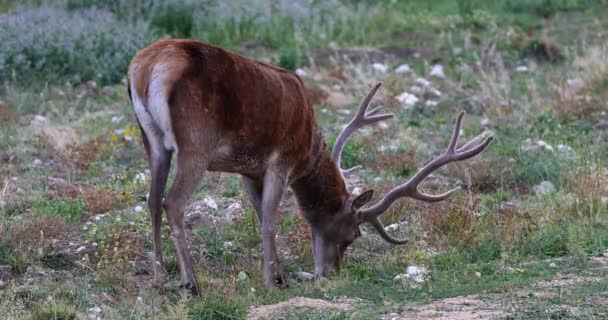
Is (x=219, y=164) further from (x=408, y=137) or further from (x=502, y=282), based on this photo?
(x=408, y=137)

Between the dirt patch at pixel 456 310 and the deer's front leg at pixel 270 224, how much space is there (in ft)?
4.93

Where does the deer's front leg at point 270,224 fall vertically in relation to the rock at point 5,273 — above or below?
above

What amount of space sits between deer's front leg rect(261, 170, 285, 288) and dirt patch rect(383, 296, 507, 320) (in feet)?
4.93

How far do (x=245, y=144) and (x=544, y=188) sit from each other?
3573 millimetres

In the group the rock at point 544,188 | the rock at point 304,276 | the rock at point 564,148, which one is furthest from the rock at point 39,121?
the rock at point 564,148

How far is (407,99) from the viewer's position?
1384 centimetres

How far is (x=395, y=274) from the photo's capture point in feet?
26.2

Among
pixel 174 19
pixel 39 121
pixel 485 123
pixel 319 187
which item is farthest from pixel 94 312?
pixel 174 19

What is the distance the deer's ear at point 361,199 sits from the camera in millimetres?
8398

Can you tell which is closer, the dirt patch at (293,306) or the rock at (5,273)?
the dirt patch at (293,306)

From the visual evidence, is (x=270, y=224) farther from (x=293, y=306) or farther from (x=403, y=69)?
(x=403, y=69)

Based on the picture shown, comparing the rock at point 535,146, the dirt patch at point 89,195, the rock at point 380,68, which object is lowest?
the rock at point 380,68

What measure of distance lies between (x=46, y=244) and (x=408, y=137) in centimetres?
492

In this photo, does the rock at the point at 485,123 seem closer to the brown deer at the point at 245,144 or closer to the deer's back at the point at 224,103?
the brown deer at the point at 245,144
